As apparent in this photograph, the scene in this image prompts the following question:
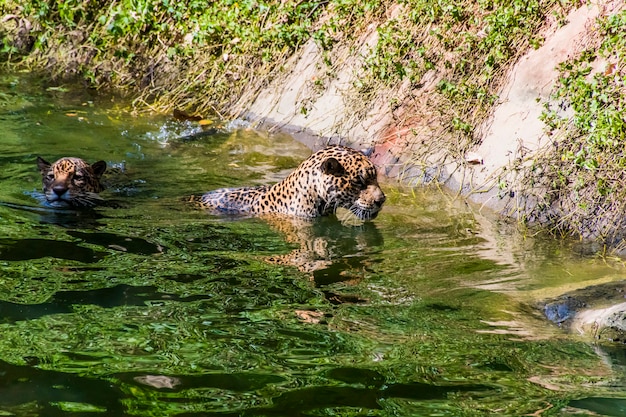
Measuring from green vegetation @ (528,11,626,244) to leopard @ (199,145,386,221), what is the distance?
175 cm

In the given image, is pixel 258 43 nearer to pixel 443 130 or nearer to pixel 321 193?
pixel 443 130

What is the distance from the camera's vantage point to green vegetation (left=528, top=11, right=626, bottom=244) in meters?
9.45

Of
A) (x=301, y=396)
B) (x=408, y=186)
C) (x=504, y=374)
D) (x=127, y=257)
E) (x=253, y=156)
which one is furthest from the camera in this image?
(x=253, y=156)

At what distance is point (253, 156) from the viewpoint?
43.7 ft

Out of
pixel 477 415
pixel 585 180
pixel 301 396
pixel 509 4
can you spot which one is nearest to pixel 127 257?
pixel 301 396

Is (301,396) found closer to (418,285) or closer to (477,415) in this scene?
(477,415)

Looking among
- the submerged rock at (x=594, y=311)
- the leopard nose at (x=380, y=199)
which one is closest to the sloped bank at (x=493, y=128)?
the leopard nose at (x=380, y=199)

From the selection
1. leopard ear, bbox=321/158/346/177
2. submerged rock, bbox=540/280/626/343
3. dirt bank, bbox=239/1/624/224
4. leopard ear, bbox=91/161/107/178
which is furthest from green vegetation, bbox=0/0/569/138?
submerged rock, bbox=540/280/626/343

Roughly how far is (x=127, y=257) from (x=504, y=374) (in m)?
3.68

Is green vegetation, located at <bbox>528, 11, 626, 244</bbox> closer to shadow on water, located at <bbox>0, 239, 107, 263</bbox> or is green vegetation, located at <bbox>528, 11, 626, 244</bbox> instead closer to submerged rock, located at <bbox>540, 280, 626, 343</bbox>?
submerged rock, located at <bbox>540, 280, 626, 343</bbox>

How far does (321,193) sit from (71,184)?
9.03 ft

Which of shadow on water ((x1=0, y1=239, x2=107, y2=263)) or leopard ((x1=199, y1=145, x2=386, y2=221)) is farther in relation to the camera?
leopard ((x1=199, y1=145, x2=386, y2=221))

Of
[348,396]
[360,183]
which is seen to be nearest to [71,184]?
[360,183]

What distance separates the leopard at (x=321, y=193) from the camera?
33.4 feet
